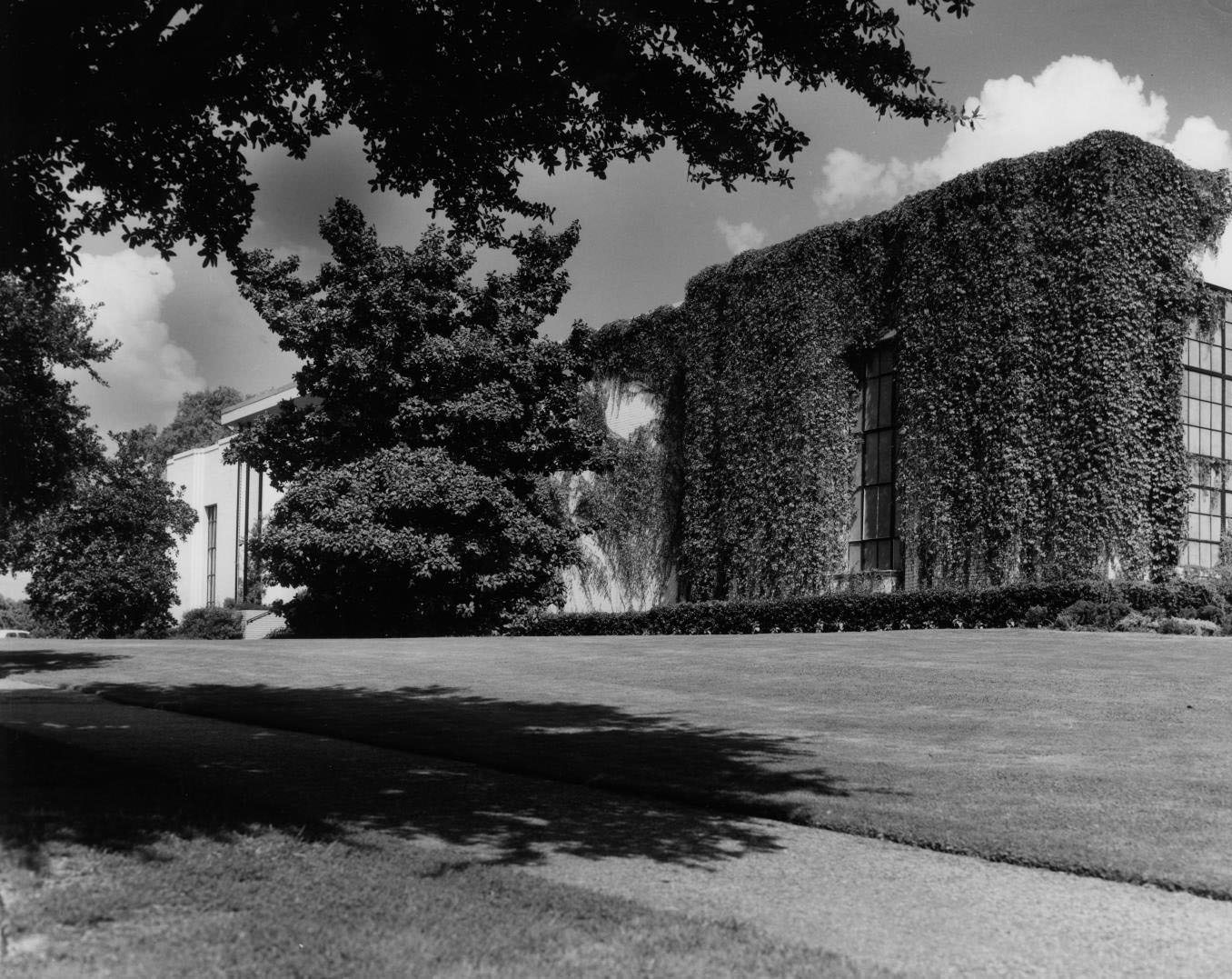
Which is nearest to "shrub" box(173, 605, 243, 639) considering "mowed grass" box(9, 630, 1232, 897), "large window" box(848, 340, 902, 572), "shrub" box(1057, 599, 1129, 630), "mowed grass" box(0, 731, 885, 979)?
"mowed grass" box(9, 630, 1232, 897)

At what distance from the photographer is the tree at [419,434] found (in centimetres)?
2662

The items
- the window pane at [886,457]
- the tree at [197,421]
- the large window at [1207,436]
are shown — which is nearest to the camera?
the large window at [1207,436]

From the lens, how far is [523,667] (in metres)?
16.6

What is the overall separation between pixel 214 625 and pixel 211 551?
412 inches

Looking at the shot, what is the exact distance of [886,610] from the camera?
22.9m

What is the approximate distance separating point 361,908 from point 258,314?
2539cm

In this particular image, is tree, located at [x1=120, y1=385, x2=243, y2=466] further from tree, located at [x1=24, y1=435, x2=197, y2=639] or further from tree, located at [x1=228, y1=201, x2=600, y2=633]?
tree, located at [x1=228, y1=201, x2=600, y2=633]

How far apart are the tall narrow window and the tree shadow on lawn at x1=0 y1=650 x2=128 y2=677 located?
25394 millimetres

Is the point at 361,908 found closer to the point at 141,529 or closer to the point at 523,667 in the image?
the point at 523,667

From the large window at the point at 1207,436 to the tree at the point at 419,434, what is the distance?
12858mm

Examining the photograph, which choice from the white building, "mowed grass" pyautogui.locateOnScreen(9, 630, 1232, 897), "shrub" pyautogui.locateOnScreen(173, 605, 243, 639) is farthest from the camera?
the white building

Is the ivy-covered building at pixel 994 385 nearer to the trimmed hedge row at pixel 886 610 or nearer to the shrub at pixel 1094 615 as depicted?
the trimmed hedge row at pixel 886 610

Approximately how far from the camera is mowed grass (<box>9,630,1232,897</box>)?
6758 mm

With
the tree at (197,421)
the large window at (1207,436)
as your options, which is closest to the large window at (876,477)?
the large window at (1207,436)
